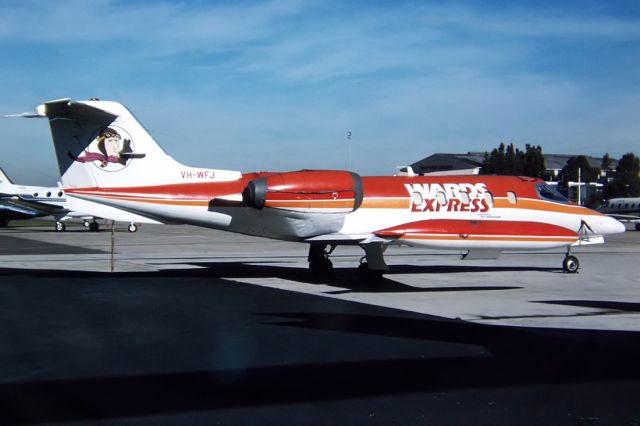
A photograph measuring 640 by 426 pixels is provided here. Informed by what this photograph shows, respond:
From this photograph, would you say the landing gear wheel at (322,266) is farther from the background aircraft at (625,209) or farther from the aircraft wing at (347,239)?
the background aircraft at (625,209)

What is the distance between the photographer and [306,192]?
17.4 meters

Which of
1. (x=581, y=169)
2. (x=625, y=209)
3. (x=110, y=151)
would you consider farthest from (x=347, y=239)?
(x=581, y=169)

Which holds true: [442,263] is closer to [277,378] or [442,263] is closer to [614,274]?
[614,274]

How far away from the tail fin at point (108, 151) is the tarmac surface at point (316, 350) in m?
2.64

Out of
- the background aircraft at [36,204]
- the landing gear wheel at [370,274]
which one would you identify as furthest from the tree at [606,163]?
the landing gear wheel at [370,274]

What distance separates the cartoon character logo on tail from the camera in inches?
684

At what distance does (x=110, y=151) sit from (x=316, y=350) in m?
10.0

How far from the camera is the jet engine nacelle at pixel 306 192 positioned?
17.2 meters

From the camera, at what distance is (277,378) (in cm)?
807

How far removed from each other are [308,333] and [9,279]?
10.9m

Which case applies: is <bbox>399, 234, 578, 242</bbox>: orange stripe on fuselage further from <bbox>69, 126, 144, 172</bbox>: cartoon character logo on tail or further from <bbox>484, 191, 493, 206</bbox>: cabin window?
<bbox>69, 126, 144, 172</bbox>: cartoon character logo on tail

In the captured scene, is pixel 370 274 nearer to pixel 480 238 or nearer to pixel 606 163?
pixel 480 238

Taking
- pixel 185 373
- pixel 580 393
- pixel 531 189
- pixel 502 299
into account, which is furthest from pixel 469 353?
pixel 531 189

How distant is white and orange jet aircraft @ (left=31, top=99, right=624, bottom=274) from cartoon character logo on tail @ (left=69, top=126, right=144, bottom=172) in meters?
0.02
